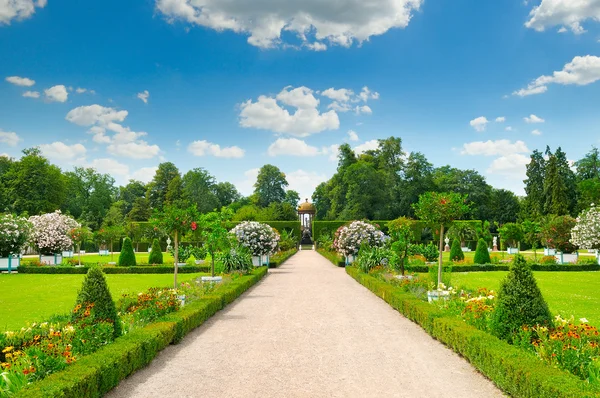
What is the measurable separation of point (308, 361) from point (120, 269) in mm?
18875

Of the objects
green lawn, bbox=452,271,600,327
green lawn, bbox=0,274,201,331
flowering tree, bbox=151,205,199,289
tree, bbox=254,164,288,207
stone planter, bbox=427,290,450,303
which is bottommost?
green lawn, bbox=0,274,201,331

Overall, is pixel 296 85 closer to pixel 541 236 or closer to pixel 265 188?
pixel 541 236

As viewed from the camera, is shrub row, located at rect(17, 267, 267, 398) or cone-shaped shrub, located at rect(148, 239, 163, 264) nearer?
shrub row, located at rect(17, 267, 267, 398)

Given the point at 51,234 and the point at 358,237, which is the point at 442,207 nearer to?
the point at 358,237

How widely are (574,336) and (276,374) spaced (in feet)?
12.0

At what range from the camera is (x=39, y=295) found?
14.7m

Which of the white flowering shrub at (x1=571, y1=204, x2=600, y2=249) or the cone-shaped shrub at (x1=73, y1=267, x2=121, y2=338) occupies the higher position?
the white flowering shrub at (x1=571, y1=204, x2=600, y2=249)

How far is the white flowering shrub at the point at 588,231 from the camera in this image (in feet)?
81.9

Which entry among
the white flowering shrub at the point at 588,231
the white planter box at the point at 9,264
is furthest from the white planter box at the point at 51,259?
the white flowering shrub at the point at 588,231

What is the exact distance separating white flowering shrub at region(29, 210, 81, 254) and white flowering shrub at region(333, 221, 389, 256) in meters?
16.3

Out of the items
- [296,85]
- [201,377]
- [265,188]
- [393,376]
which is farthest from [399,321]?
[265,188]

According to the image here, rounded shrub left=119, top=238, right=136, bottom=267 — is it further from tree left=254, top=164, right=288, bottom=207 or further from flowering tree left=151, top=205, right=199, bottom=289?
tree left=254, top=164, right=288, bottom=207

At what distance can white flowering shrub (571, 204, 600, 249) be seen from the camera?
81.9ft

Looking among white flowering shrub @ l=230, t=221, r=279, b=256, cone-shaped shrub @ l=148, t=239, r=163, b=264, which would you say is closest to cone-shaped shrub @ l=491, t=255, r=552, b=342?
white flowering shrub @ l=230, t=221, r=279, b=256
